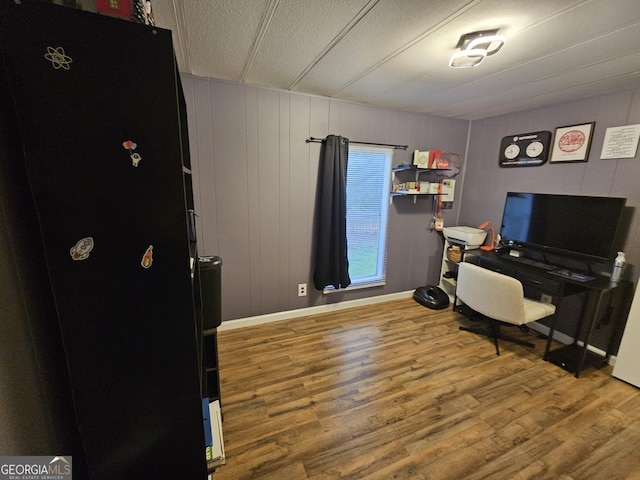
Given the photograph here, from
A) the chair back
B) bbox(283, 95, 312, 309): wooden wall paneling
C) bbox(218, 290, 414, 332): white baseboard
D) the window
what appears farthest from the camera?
the window

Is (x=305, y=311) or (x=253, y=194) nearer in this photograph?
(x=253, y=194)

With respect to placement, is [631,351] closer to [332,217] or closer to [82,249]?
[332,217]

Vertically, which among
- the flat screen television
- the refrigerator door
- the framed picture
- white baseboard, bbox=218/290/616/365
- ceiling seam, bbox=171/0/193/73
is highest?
ceiling seam, bbox=171/0/193/73

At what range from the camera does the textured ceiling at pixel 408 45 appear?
1.29m

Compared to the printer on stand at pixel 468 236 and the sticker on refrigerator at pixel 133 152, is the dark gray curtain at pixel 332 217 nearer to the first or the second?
the printer on stand at pixel 468 236

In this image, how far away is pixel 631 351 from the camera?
201cm

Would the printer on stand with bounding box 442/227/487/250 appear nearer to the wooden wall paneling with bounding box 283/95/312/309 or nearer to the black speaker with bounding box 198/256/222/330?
the wooden wall paneling with bounding box 283/95/312/309

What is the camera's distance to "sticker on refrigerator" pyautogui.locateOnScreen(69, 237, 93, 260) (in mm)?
755

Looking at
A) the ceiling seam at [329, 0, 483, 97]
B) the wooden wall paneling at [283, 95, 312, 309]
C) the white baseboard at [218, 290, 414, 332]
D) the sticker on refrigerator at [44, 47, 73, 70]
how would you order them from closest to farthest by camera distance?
the sticker on refrigerator at [44, 47, 73, 70] → the ceiling seam at [329, 0, 483, 97] → the wooden wall paneling at [283, 95, 312, 309] → the white baseboard at [218, 290, 414, 332]

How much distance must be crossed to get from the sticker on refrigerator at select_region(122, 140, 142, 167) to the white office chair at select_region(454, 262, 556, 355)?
2.52m

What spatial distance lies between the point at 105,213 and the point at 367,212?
8.55ft

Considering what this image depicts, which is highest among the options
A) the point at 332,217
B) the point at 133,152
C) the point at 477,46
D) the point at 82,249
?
the point at 477,46

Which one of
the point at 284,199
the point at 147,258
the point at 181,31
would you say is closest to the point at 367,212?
the point at 284,199

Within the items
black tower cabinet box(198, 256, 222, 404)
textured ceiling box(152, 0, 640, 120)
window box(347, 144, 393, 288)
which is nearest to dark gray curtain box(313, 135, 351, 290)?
window box(347, 144, 393, 288)
